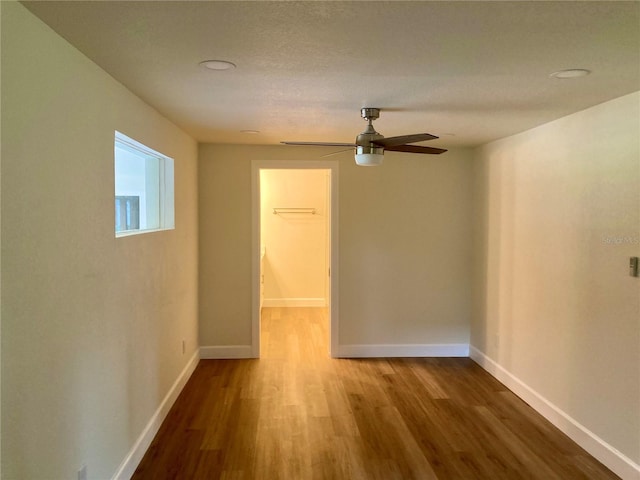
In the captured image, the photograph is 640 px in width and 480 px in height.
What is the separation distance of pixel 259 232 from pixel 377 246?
1.25 m

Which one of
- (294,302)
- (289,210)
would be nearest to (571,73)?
(289,210)

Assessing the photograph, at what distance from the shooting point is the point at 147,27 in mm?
1684

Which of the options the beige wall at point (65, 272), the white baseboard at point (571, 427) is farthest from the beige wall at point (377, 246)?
the beige wall at point (65, 272)

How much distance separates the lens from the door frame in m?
4.71

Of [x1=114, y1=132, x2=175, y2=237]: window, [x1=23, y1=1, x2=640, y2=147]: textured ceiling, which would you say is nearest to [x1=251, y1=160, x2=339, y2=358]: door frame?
[x1=114, y1=132, x2=175, y2=237]: window

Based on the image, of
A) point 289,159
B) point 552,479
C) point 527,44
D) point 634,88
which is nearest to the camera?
point 527,44

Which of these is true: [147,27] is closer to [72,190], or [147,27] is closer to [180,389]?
[72,190]

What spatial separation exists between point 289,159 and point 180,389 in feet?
7.95

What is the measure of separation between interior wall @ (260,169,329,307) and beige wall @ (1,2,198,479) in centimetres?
426

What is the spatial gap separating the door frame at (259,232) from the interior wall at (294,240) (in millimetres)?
2478

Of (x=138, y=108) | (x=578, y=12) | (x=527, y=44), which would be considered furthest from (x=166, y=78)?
(x=578, y=12)

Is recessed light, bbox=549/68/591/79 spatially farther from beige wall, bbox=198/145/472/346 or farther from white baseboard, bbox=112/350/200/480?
white baseboard, bbox=112/350/200/480

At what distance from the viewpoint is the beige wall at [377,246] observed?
4.71 metres

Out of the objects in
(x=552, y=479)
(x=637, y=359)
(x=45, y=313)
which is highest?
(x=45, y=313)
